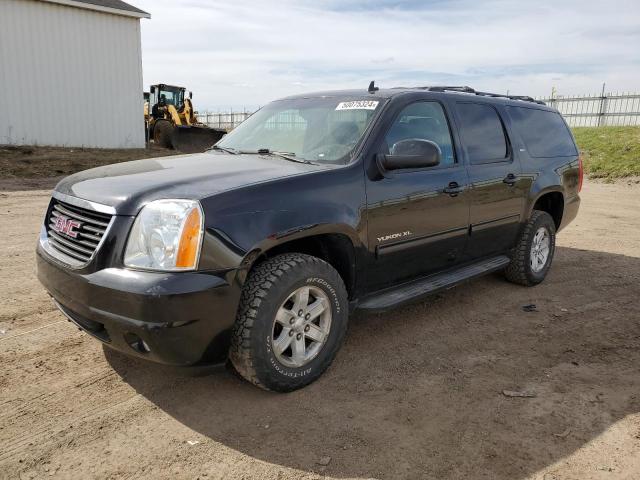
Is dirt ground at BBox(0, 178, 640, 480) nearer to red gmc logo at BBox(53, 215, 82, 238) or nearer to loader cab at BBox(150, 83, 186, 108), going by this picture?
red gmc logo at BBox(53, 215, 82, 238)

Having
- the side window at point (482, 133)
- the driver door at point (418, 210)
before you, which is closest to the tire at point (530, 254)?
the side window at point (482, 133)

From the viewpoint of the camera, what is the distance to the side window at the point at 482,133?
4574 millimetres

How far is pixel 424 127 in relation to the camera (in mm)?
4207

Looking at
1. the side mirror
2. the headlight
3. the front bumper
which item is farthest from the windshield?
the front bumper

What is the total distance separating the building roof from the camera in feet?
57.1

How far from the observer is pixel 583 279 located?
19.3 ft

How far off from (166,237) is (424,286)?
7.06 feet

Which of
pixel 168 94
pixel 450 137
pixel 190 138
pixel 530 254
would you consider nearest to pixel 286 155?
pixel 450 137

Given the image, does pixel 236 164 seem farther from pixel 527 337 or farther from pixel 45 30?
pixel 45 30

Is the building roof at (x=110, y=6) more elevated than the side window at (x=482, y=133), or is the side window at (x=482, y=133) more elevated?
the building roof at (x=110, y=6)

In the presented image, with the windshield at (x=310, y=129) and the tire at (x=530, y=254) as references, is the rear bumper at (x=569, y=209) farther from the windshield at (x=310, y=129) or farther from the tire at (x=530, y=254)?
the windshield at (x=310, y=129)

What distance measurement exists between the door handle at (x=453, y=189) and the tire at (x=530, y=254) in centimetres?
144

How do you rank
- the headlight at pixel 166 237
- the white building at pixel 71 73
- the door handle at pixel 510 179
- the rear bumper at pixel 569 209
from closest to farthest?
the headlight at pixel 166 237
the door handle at pixel 510 179
the rear bumper at pixel 569 209
the white building at pixel 71 73

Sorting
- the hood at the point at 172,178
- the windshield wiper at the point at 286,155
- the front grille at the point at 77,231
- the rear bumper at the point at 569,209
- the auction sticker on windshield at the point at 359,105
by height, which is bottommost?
the rear bumper at the point at 569,209
